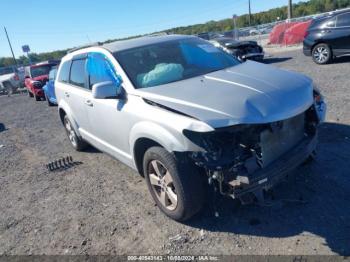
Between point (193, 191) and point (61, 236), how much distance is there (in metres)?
1.72

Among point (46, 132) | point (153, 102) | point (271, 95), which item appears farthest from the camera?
point (46, 132)

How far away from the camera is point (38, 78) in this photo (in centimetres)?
1691

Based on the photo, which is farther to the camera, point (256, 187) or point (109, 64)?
point (109, 64)

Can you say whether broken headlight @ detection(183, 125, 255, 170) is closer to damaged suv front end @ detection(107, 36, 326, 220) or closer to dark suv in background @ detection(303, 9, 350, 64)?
damaged suv front end @ detection(107, 36, 326, 220)

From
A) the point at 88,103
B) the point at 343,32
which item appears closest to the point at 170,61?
the point at 88,103

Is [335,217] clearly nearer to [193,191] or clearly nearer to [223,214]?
[223,214]

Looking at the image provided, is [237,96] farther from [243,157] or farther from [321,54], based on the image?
[321,54]

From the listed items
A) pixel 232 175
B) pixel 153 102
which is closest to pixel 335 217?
pixel 232 175

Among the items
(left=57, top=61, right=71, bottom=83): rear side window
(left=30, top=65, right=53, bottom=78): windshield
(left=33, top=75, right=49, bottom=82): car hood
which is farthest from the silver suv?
(left=30, top=65, right=53, bottom=78): windshield

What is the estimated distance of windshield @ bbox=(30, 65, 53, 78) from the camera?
17312mm

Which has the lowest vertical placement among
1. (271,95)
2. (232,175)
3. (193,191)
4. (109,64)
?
(193,191)

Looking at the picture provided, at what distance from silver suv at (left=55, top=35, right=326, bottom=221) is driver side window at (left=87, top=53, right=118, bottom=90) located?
0.01 meters

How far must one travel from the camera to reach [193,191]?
336 centimetres

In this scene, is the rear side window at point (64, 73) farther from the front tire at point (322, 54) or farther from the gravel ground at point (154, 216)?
the front tire at point (322, 54)
